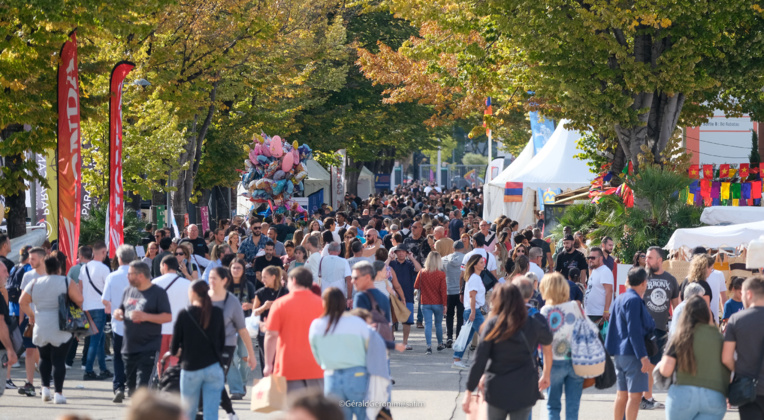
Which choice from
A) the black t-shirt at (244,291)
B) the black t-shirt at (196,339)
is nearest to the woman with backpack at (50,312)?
the black t-shirt at (244,291)

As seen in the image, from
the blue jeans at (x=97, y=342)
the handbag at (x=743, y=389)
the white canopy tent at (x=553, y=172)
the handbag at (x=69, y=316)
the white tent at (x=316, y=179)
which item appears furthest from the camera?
the white tent at (x=316, y=179)

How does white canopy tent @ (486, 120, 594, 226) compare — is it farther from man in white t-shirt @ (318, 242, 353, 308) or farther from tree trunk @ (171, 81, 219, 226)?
man in white t-shirt @ (318, 242, 353, 308)

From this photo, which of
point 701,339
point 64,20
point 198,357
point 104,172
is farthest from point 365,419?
point 104,172

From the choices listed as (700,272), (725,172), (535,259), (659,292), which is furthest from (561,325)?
(725,172)

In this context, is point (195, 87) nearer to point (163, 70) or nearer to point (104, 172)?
point (163, 70)

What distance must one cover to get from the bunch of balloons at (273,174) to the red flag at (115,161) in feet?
30.3

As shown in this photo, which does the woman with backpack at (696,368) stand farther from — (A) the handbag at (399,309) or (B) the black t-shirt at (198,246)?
(B) the black t-shirt at (198,246)

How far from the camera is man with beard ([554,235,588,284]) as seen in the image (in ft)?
48.8

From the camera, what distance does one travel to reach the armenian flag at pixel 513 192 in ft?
93.8

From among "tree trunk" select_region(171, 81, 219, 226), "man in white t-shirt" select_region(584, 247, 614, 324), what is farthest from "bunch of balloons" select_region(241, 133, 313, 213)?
"man in white t-shirt" select_region(584, 247, 614, 324)

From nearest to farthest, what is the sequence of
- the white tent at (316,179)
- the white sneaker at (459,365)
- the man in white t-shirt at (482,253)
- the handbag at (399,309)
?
the handbag at (399,309)
the white sneaker at (459,365)
the man in white t-shirt at (482,253)
the white tent at (316,179)

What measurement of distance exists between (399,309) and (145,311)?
4.42 m

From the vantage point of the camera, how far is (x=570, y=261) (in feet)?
49.0

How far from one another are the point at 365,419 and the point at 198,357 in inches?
54.3
